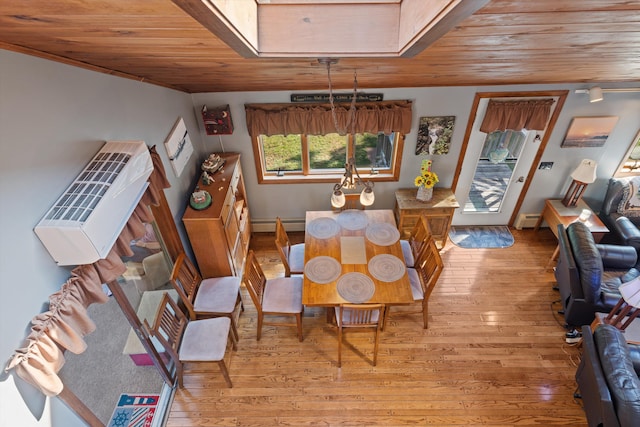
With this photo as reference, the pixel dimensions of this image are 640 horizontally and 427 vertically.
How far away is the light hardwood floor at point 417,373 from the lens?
2787 millimetres

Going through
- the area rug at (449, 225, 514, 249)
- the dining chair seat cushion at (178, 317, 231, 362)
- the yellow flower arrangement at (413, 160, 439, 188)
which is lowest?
the area rug at (449, 225, 514, 249)

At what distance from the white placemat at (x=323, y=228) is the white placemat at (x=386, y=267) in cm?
58

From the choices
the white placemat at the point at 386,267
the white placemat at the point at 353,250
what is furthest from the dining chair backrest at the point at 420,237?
the white placemat at the point at 353,250

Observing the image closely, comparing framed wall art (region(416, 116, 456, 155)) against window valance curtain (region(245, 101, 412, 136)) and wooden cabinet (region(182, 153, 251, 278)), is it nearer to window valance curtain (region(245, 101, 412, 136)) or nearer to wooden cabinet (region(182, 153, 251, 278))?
window valance curtain (region(245, 101, 412, 136))

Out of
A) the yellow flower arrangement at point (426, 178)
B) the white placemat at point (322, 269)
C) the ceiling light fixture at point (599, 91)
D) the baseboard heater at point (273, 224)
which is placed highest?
the ceiling light fixture at point (599, 91)

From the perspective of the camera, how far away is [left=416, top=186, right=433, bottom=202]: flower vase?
405cm

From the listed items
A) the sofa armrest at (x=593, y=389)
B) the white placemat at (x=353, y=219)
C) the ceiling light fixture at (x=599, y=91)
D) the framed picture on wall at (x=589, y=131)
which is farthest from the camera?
the framed picture on wall at (x=589, y=131)

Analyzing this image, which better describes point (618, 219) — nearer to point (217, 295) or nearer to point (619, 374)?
point (619, 374)

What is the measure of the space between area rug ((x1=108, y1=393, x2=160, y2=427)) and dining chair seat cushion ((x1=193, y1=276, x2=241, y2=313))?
31.8 inches

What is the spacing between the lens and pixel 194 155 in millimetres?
3688

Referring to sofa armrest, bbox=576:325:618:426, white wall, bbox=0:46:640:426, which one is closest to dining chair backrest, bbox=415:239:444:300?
sofa armrest, bbox=576:325:618:426

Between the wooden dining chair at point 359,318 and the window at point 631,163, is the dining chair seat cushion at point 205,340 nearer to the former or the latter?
the wooden dining chair at point 359,318

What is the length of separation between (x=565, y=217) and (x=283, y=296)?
142 inches

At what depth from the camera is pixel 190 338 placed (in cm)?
286
